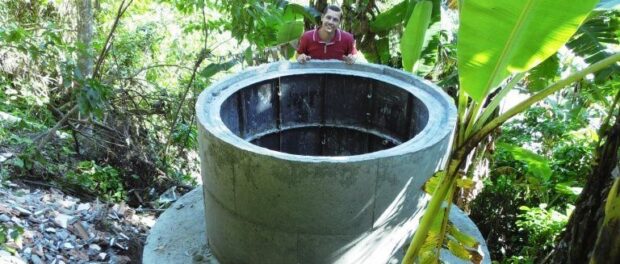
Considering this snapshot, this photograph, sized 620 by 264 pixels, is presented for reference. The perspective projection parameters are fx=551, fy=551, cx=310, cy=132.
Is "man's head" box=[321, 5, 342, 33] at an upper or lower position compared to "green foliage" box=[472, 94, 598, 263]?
upper

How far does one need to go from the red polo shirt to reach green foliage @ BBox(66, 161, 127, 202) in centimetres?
263

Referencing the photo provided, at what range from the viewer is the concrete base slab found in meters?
4.53

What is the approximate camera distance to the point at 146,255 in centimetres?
454

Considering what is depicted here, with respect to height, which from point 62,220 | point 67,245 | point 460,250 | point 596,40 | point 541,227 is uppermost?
point 596,40

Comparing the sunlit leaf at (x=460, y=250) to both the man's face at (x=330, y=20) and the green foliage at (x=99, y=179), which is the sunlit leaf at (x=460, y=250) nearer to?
the man's face at (x=330, y=20)

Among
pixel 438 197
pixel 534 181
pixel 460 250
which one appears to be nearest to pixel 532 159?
pixel 534 181

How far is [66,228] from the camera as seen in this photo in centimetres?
512

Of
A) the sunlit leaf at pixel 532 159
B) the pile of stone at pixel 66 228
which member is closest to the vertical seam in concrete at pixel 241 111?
the pile of stone at pixel 66 228

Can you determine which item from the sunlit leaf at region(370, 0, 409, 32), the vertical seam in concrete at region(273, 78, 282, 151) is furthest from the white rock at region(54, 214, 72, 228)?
the sunlit leaf at region(370, 0, 409, 32)

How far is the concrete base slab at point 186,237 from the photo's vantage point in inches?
178

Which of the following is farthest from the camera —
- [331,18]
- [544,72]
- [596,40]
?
[331,18]

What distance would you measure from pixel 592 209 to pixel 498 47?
2.89ft

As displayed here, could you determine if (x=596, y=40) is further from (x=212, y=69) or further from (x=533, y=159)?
(x=212, y=69)

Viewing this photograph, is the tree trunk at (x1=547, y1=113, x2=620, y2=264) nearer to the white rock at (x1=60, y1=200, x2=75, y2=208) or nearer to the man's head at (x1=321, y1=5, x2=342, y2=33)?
the man's head at (x1=321, y1=5, x2=342, y2=33)
